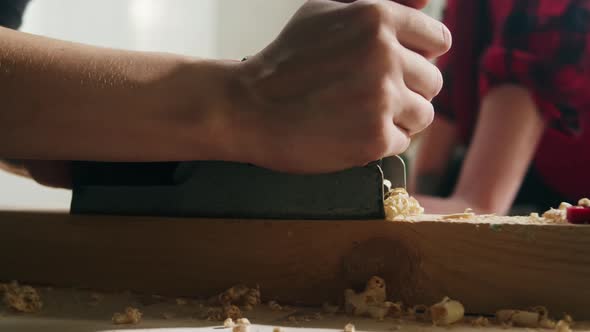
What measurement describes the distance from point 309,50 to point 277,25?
238 cm

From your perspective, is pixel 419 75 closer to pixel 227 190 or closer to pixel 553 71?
pixel 227 190

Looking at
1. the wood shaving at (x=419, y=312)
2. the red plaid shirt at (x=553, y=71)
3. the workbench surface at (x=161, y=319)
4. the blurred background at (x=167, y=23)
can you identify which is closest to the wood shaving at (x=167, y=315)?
the workbench surface at (x=161, y=319)

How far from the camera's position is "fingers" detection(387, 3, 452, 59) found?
490 millimetres

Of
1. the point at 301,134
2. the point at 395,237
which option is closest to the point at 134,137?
the point at 301,134

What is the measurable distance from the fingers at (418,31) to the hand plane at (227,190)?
11 cm

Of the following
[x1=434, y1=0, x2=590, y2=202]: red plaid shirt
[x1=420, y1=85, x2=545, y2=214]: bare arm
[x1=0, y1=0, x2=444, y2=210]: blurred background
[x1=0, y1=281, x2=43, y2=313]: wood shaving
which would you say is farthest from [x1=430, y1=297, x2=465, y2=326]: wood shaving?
A: [x1=0, y1=0, x2=444, y2=210]: blurred background

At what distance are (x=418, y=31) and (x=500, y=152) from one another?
0.61 m

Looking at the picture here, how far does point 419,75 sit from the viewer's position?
1.65ft

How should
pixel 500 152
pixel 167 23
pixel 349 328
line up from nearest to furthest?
pixel 349 328 < pixel 500 152 < pixel 167 23

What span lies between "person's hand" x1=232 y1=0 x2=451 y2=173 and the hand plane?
0.03m

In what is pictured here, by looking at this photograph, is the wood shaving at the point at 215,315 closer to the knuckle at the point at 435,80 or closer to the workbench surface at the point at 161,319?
the workbench surface at the point at 161,319

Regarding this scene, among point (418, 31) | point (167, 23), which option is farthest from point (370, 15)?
point (167, 23)

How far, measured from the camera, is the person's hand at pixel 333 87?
0.47m

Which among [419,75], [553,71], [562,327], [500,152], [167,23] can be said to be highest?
[167,23]
